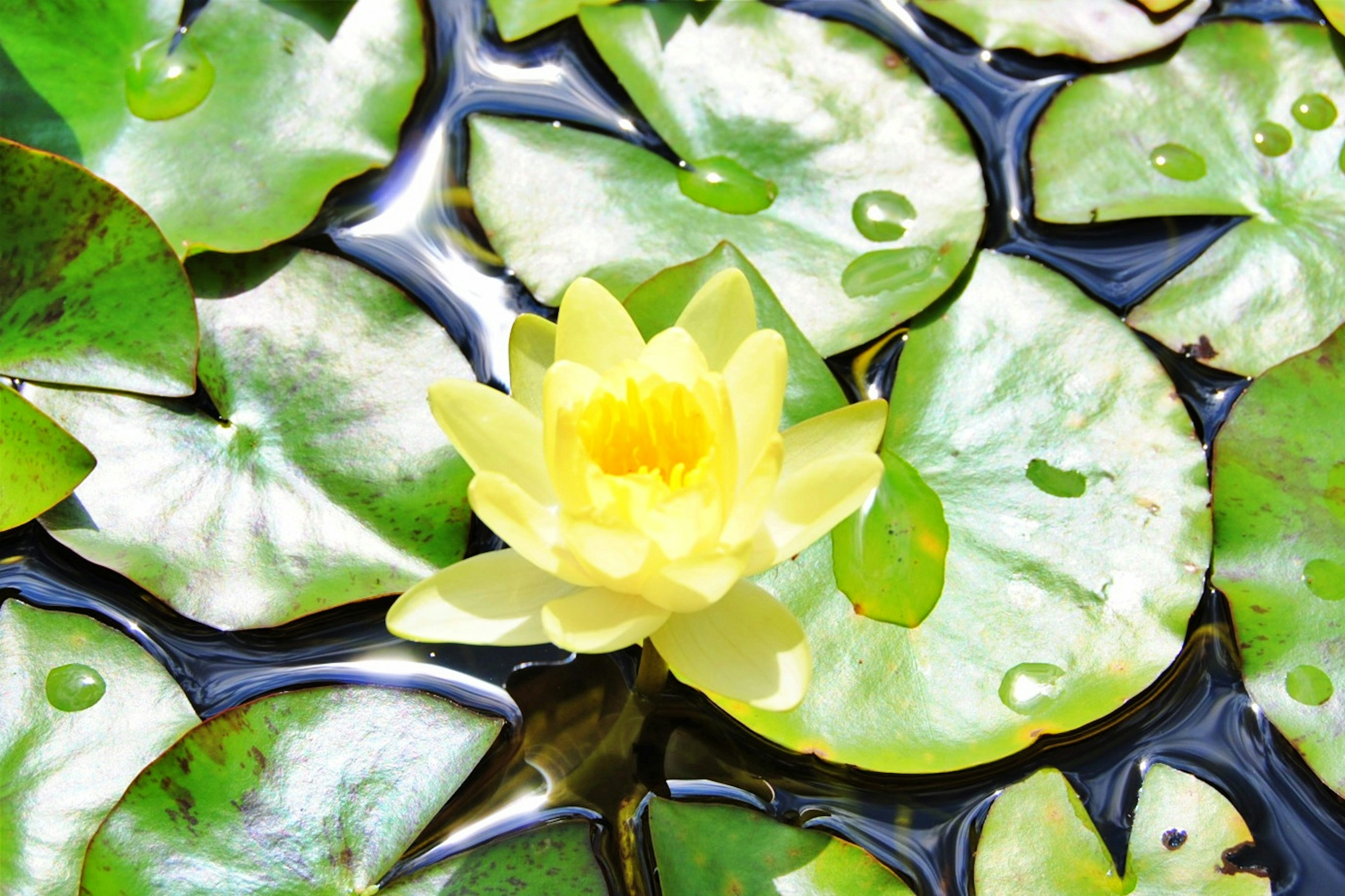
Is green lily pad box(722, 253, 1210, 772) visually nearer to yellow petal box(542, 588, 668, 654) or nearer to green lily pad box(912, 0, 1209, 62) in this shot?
yellow petal box(542, 588, 668, 654)

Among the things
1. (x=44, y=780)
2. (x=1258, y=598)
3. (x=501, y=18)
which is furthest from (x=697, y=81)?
(x=44, y=780)

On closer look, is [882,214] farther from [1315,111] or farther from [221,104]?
[221,104]

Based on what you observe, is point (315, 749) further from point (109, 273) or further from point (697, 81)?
point (697, 81)

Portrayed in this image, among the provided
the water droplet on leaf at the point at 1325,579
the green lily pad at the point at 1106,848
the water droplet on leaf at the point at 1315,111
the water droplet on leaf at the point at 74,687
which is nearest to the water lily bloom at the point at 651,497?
the green lily pad at the point at 1106,848

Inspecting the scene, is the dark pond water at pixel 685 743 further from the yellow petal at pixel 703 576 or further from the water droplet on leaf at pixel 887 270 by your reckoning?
the yellow petal at pixel 703 576

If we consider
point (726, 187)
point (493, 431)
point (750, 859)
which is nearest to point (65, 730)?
point (493, 431)

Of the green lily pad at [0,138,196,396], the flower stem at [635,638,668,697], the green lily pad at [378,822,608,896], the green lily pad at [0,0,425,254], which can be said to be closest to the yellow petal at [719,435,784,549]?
the flower stem at [635,638,668,697]
